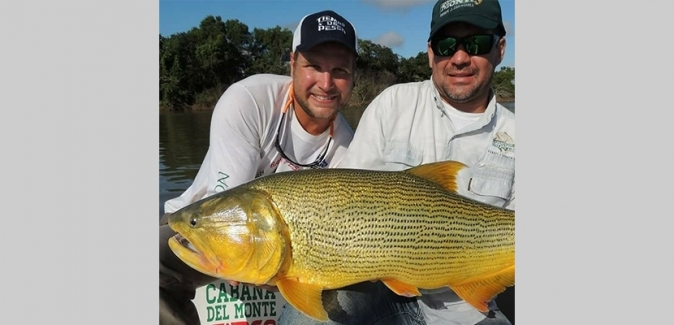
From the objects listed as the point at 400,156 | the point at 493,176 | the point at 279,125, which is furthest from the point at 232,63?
the point at 493,176

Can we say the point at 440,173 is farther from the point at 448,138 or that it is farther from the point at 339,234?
the point at 339,234

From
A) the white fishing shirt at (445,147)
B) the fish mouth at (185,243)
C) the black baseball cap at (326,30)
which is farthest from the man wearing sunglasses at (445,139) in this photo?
the fish mouth at (185,243)

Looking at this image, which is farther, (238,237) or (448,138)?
(448,138)

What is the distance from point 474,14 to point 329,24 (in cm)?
74

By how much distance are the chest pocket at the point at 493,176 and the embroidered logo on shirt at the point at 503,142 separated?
35mm

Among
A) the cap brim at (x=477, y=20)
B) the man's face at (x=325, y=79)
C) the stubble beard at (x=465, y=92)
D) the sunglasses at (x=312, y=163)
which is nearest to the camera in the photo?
the cap brim at (x=477, y=20)

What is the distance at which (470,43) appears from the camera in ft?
8.17

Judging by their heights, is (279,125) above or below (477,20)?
below

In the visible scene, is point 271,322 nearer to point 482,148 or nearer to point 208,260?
point 208,260

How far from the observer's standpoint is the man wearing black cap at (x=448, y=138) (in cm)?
260

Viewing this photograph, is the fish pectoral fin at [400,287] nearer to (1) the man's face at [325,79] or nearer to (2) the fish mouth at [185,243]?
(2) the fish mouth at [185,243]

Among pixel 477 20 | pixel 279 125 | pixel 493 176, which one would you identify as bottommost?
pixel 493 176

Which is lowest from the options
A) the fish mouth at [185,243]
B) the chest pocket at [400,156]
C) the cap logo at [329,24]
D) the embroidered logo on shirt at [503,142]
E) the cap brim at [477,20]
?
the fish mouth at [185,243]

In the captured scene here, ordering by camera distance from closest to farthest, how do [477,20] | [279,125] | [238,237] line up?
[238,237] → [477,20] → [279,125]
